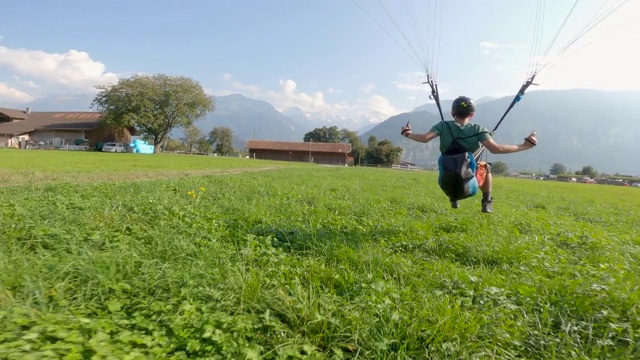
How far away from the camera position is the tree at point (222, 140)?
382 ft

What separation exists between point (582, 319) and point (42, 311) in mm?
4328

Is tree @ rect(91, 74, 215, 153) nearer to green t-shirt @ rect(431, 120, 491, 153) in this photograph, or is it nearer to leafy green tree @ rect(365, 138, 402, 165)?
leafy green tree @ rect(365, 138, 402, 165)

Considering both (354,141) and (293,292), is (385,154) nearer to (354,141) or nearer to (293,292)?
(354,141)

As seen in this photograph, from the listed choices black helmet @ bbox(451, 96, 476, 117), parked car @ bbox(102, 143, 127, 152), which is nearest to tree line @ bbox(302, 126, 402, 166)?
parked car @ bbox(102, 143, 127, 152)

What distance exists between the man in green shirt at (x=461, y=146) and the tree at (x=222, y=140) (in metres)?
118

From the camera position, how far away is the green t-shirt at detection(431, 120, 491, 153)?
4.72 m

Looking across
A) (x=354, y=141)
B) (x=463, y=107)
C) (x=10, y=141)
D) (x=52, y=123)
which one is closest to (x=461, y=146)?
(x=463, y=107)

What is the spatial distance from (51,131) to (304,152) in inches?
2139

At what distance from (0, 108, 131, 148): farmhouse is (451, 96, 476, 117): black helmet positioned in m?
74.1

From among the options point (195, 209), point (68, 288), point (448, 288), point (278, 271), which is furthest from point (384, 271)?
point (195, 209)

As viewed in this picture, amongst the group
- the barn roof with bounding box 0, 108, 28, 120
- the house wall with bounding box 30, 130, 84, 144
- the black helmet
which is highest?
the barn roof with bounding box 0, 108, 28, 120

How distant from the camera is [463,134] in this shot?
4762mm

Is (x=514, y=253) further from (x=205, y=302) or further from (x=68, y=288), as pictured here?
(x=68, y=288)

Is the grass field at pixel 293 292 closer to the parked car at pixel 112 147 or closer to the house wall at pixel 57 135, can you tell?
the parked car at pixel 112 147
